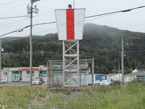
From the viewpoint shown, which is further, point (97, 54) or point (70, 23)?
point (97, 54)

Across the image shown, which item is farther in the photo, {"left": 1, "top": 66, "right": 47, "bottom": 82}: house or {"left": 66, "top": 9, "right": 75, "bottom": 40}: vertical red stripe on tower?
{"left": 1, "top": 66, "right": 47, "bottom": 82}: house

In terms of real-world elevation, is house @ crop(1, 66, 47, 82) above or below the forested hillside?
below

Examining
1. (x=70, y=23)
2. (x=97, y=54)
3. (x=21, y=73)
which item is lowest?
(x=21, y=73)

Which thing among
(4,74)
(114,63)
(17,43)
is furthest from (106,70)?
(17,43)

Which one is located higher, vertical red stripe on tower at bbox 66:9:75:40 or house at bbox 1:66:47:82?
vertical red stripe on tower at bbox 66:9:75:40

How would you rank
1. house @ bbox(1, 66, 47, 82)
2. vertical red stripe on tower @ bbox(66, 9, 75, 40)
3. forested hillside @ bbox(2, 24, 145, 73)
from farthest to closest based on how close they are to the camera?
forested hillside @ bbox(2, 24, 145, 73), house @ bbox(1, 66, 47, 82), vertical red stripe on tower @ bbox(66, 9, 75, 40)

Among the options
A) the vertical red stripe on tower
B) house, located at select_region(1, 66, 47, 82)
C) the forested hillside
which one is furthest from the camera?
the forested hillside

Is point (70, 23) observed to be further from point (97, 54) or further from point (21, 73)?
point (97, 54)

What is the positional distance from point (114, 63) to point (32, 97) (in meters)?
65.3

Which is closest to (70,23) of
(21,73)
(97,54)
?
(21,73)

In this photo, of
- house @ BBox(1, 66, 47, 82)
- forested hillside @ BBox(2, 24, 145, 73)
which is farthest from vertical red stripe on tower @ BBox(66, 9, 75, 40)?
house @ BBox(1, 66, 47, 82)

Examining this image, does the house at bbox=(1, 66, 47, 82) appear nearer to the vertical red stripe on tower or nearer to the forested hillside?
the forested hillside

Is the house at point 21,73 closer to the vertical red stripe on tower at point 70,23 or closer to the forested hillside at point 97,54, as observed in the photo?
the forested hillside at point 97,54

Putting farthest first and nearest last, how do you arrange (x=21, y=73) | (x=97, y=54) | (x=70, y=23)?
(x=97, y=54) → (x=21, y=73) → (x=70, y=23)
